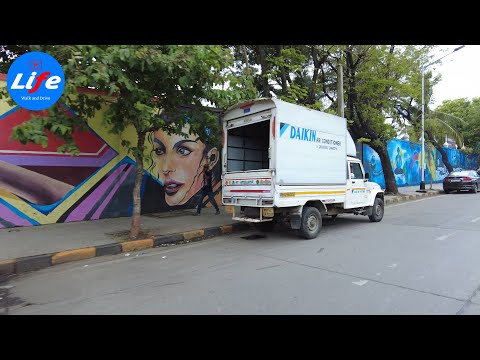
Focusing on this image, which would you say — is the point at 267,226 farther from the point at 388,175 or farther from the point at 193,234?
the point at 388,175

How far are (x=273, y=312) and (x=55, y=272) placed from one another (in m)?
3.88

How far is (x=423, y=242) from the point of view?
697 cm

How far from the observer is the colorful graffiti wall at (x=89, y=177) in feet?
25.9

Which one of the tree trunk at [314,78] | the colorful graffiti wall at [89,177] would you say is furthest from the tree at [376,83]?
the colorful graffiti wall at [89,177]

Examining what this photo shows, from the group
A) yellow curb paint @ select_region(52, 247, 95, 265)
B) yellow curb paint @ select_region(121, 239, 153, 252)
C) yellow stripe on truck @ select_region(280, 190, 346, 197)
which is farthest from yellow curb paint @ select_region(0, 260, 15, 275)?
yellow stripe on truck @ select_region(280, 190, 346, 197)

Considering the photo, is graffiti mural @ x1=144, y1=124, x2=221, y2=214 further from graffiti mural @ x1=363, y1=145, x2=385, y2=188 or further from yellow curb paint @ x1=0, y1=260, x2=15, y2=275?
graffiti mural @ x1=363, y1=145, x2=385, y2=188

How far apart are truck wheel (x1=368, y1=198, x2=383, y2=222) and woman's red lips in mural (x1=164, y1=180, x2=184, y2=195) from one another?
6357 millimetres

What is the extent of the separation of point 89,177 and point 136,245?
3.43 meters

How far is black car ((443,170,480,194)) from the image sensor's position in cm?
1945

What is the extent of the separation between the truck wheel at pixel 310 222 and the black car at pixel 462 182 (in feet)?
53.8

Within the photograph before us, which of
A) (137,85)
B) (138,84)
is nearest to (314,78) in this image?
(138,84)

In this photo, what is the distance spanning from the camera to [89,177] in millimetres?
9102
